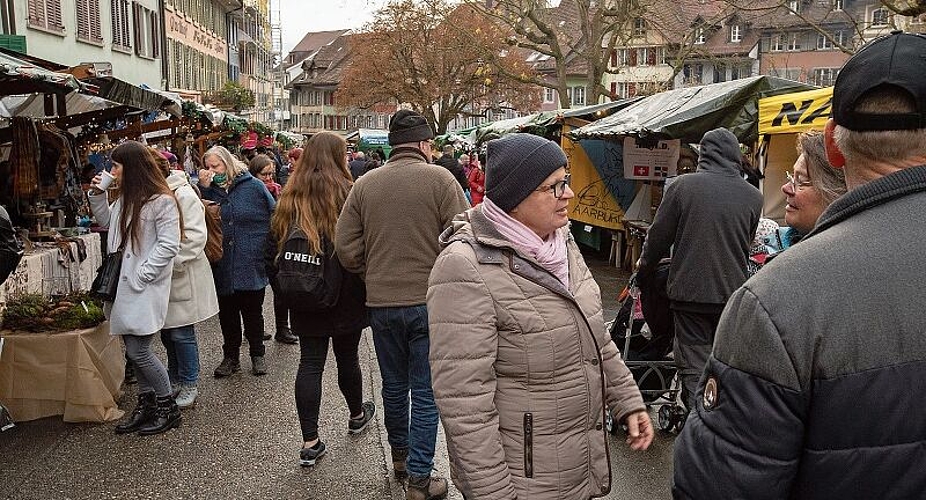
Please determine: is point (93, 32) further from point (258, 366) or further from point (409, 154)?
point (409, 154)

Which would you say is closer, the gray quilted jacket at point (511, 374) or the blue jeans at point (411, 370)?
the gray quilted jacket at point (511, 374)

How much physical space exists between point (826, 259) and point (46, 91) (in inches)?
273

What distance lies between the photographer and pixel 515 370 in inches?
107

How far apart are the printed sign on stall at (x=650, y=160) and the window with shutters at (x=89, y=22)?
1300cm

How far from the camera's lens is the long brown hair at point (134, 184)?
5355mm

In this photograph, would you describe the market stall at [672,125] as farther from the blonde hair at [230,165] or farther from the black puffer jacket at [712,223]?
the blonde hair at [230,165]

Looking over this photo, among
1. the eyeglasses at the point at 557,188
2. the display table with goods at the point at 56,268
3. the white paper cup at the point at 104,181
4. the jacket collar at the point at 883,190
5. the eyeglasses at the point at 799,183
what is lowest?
the display table with goods at the point at 56,268

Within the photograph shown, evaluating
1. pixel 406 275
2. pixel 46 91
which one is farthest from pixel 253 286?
pixel 406 275

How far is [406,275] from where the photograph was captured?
4281 millimetres

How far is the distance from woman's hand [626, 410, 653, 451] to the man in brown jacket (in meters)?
1.52

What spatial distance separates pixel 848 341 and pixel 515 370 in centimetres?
135

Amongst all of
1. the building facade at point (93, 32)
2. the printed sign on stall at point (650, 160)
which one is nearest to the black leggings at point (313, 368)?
the printed sign on stall at point (650, 160)

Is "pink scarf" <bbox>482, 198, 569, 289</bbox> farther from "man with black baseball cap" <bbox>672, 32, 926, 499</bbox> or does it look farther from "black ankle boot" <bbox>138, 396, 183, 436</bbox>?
"black ankle boot" <bbox>138, 396, 183, 436</bbox>

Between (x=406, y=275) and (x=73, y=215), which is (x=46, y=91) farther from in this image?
(x=406, y=275)
